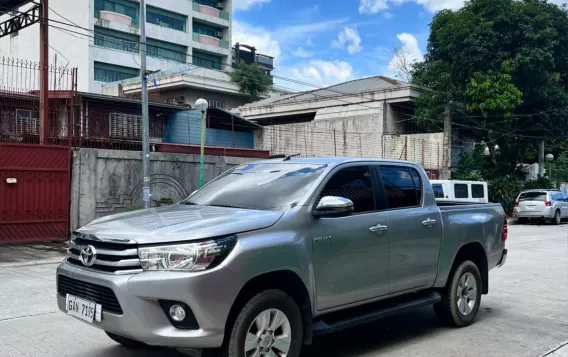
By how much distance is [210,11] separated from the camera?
54.0m

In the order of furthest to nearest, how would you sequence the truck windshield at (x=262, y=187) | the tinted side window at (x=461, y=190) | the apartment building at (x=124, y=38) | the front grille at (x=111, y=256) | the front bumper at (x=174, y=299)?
the apartment building at (x=124, y=38) → the tinted side window at (x=461, y=190) → the truck windshield at (x=262, y=187) → the front grille at (x=111, y=256) → the front bumper at (x=174, y=299)

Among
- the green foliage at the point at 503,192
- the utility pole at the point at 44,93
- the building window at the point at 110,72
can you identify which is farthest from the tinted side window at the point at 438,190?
the building window at the point at 110,72

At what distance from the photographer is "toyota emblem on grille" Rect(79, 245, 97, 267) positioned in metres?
4.11

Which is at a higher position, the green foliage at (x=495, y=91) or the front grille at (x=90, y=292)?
the green foliage at (x=495, y=91)

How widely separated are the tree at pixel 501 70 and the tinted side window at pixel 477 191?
187 inches

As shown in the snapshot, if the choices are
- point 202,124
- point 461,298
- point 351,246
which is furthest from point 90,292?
point 202,124

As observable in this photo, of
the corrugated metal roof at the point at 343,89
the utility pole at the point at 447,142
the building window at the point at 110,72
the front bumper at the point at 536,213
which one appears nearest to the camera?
the front bumper at the point at 536,213

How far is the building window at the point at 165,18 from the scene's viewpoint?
49469mm

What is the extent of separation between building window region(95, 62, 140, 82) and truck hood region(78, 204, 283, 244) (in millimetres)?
44111

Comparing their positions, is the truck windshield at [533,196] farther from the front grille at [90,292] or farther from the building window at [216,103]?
the front grille at [90,292]

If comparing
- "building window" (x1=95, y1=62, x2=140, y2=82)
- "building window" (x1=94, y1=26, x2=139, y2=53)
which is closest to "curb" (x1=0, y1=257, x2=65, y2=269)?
"building window" (x1=94, y1=26, x2=139, y2=53)

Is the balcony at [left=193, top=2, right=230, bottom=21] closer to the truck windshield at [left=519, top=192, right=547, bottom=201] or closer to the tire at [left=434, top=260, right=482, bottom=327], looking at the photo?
the truck windshield at [left=519, top=192, right=547, bottom=201]

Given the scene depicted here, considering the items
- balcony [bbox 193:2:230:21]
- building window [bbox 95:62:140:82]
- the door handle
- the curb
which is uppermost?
balcony [bbox 193:2:230:21]

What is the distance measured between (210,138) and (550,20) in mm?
17211
